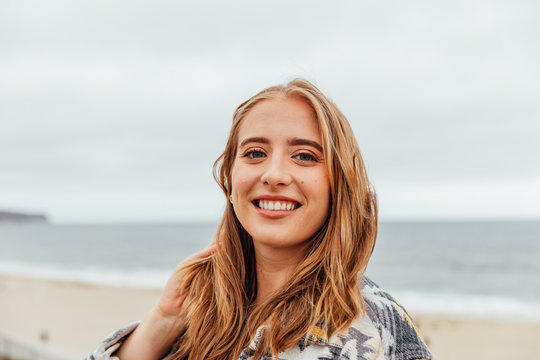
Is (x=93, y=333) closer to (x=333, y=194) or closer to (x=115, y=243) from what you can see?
(x=333, y=194)

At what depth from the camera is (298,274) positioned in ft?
5.49

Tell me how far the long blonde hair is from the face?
0.04 metres

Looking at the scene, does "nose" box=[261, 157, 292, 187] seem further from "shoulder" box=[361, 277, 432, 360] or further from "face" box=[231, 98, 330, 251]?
"shoulder" box=[361, 277, 432, 360]

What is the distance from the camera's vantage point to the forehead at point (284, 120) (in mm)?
1667

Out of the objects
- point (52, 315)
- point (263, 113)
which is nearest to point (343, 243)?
point (263, 113)

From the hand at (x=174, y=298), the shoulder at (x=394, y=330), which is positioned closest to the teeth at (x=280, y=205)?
the shoulder at (x=394, y=330)

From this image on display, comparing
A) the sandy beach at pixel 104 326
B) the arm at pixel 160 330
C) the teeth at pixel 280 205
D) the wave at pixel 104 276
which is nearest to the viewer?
the teeth at pixel 280 205

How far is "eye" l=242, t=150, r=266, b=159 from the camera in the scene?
174 centimetres

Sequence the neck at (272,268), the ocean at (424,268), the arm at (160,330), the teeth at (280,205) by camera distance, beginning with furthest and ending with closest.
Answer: the ocean at (424,268) → the arm at (160,330) → the neck at (272,268) → the teeth at (280,205)

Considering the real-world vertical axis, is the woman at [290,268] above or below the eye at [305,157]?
below

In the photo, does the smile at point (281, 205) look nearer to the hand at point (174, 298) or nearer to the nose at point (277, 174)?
the nose at point (277, 174)

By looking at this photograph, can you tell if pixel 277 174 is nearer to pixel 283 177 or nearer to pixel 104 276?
pixel 283 177

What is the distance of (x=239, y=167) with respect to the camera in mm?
1747

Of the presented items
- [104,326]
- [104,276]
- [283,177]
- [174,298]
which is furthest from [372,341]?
[104,276]
